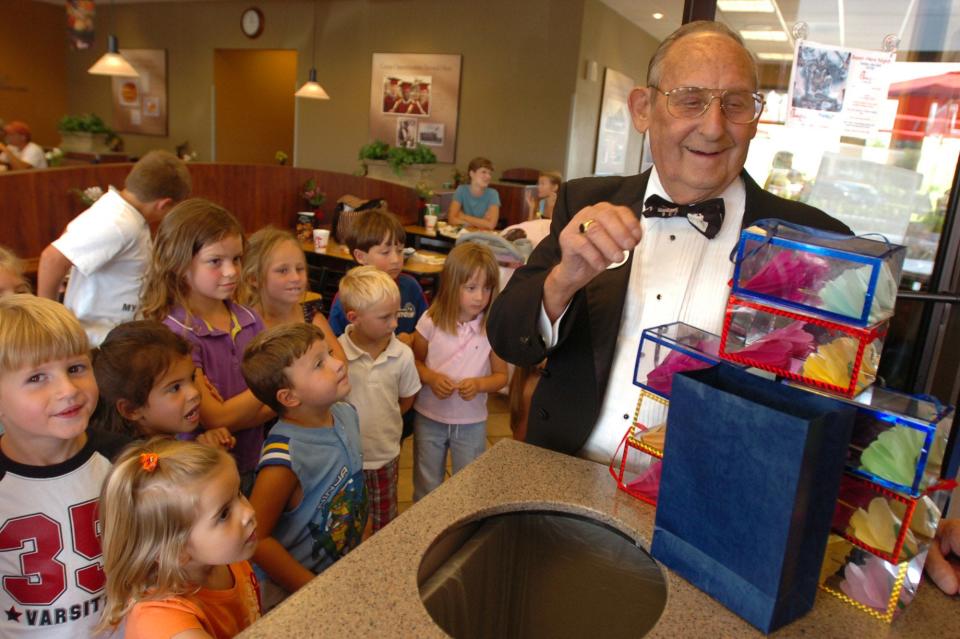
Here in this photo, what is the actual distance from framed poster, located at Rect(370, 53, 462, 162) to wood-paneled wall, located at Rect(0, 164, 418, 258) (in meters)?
2.89

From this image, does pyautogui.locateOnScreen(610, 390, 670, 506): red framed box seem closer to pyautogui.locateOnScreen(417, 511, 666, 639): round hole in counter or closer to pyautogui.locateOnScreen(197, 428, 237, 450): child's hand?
pyautogui.locateOnScreen(417, 511, 666, 639): round hole in counter

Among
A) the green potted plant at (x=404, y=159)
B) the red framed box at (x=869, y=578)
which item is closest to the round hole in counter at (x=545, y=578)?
the red framed box at (x=869, y=578)

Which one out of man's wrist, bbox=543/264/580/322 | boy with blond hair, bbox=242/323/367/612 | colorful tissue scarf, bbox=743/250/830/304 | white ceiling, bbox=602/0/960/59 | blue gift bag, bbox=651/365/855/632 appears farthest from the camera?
white ceiling, bbox=602/0/960/59

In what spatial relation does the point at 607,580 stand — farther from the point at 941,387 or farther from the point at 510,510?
the point at 941,387

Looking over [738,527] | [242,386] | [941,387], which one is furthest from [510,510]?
[941,387]

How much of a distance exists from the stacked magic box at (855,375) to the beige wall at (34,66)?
14536 millimetres

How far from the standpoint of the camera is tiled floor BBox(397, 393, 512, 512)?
318cm

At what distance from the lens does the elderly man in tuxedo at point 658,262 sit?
124 centimetres

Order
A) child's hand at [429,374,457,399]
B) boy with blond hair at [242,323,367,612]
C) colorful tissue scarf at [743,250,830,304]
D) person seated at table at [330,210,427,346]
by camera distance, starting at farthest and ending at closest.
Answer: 1. person seated at table at [330,210,427,346]
2. child's hand at [429,374,457,399]
3. boy with blond hair at [242,323,367,612]
4. colorful tissue scarf at [743,250,830,304]

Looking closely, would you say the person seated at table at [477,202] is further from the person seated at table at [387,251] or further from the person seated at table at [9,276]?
the person seated at table at [9,276]

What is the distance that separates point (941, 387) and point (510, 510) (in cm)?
165

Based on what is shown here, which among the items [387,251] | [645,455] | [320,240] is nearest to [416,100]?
[320,240]

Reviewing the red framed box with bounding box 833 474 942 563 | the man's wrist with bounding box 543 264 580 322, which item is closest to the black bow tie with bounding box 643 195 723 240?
the man's wrist with bounding box 543 264 580 322

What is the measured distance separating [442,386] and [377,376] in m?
0.31
